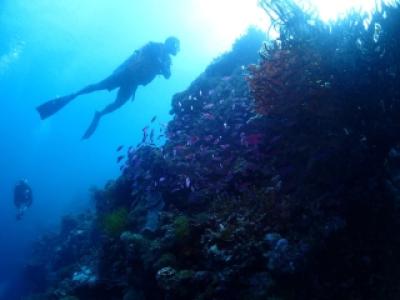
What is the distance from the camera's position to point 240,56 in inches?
607

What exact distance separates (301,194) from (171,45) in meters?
8.89

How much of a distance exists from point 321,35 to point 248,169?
2628 mm

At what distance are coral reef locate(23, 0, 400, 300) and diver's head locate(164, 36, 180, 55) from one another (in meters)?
6.32

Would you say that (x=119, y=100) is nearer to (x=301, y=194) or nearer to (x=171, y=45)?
(x=171, y=45)

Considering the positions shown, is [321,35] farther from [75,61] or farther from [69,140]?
[69,140]

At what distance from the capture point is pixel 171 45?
12703 millimetres

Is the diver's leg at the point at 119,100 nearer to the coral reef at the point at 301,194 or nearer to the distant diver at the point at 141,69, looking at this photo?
the distant diver at the point at 141,69

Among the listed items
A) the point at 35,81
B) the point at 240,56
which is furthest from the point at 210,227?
the point at 35,81

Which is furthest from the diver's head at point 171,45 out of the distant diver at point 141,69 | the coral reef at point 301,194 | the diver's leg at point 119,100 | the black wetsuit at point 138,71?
the coral reef at point 301,194

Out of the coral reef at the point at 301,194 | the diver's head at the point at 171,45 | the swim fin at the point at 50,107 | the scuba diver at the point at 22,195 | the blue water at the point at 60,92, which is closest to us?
the coral reef at the point at 301,194

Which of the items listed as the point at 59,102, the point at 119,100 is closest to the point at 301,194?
the point at 119,100

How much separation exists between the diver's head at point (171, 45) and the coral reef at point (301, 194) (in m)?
6.32

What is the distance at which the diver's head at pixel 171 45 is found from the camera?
41.6ft

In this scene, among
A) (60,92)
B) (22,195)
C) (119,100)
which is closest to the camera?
(119,100)
